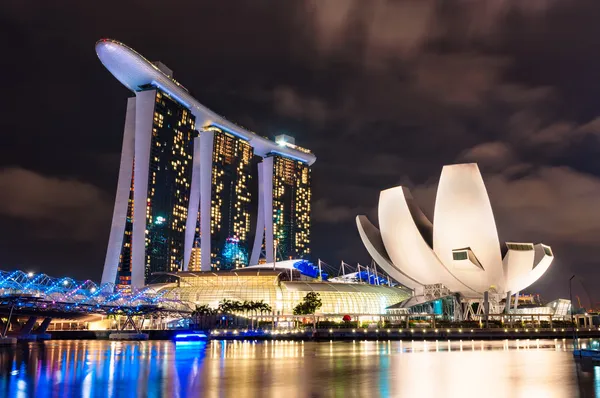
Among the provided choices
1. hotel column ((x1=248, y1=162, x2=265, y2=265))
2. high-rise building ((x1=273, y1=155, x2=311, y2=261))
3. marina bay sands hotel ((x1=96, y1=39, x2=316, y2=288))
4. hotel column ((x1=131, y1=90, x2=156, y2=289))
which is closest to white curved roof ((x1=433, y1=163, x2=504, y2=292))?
marina bay sands hotel ((x1=96, y1=39, x2=316, y2=288))

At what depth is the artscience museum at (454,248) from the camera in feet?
203

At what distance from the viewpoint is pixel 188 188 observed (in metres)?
114

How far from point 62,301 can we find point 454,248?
3986 centimetres

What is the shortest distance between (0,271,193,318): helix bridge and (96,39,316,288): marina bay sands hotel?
23382 millimetres

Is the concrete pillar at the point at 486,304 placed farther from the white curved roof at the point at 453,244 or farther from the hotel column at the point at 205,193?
the hotel column at the point at 205,193

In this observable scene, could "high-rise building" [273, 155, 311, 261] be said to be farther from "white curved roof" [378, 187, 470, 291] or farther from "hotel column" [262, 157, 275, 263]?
"white curved roof" [378, 187, 470, 291]

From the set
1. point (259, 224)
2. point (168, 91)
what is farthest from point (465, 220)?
point (259, 224)

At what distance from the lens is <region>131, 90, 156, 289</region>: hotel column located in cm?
9512

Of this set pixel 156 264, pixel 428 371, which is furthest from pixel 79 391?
pixel 156 264

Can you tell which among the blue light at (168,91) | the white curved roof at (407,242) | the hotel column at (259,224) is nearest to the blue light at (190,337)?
the white curved roof at (407,242)

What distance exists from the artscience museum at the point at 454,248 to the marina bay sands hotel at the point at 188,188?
125ft

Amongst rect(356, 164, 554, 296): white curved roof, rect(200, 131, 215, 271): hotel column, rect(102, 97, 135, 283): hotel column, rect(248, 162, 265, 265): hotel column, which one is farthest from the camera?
rect(248, 162, 265, 265): hotel column

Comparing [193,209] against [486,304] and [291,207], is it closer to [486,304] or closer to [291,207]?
[291,207]

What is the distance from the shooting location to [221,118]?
12962 centimetres
